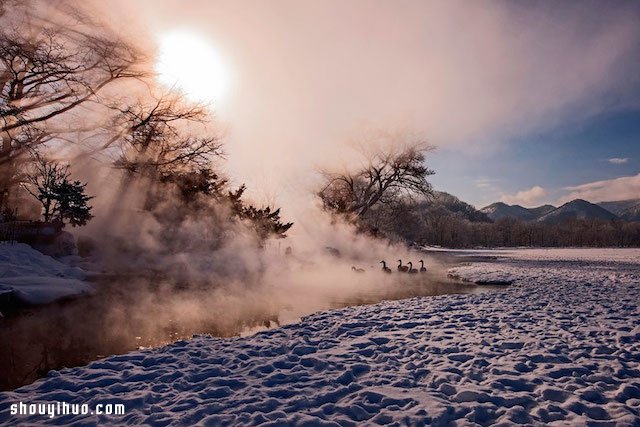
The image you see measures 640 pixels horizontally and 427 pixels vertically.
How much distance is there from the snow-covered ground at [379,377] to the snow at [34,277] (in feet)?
20.3

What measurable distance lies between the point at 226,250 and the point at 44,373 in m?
16.7

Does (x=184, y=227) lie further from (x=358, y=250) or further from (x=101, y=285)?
(x=358, y=250)

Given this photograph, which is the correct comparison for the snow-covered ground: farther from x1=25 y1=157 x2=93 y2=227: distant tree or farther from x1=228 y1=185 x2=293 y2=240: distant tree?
x1=228 y1=185 x2=293 y2=240: distant tree

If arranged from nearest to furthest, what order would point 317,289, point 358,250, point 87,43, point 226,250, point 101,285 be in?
point 101,285, point 317,289, point 87,43, point 226,250, point 358,250

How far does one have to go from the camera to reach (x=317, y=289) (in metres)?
14.7

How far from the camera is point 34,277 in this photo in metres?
10.9

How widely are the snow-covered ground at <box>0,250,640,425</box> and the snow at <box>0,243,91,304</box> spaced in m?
6.18

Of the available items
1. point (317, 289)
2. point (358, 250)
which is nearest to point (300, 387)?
point (317, 289)

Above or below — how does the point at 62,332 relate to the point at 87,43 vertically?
below

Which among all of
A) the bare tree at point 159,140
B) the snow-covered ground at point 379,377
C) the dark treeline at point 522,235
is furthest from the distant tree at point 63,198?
the dark treeline at point 522,235

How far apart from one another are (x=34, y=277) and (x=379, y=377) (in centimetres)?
1129

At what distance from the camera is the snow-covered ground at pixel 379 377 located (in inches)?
163

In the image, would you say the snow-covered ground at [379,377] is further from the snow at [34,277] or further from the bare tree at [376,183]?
the bare tree at [376,183]

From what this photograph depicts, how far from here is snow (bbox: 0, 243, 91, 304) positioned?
979 cm
